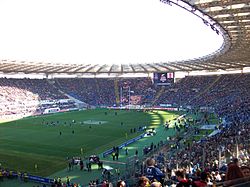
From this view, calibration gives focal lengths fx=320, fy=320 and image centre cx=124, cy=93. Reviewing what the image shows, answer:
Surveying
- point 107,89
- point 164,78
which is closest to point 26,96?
point 107,89

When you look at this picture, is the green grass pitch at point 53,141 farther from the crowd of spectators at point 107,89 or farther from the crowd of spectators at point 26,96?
the crowd of spectators at point 107,89

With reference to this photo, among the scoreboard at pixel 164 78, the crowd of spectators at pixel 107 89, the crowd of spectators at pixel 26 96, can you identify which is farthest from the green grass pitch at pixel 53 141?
the crowd of spectators at pixel 107 89

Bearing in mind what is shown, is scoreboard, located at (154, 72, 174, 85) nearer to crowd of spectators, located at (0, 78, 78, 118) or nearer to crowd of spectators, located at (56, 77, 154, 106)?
crowd of spectators, located at (56, 77, 154, 106)

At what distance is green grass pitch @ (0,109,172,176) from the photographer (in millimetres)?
26734

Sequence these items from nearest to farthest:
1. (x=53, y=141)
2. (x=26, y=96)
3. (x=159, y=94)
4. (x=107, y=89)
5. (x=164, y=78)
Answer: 1. (x=53, y=141)
2. (x=164, y=78)
3. (x=26, y=96)
4. (x=159, y=94)
5. (x=107, y=89)

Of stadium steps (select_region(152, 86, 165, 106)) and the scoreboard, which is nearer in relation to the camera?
the scoreboard

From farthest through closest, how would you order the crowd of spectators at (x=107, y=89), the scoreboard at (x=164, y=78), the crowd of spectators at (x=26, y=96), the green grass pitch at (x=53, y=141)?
the crowd of spectators at (x=107, y=89) < the scoreboard at (x=164, y=78) < the crowd of spectators at (x=26, y=96) < the green grass pitch at (x=53, y=141)

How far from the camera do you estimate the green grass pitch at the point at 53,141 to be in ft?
87.7

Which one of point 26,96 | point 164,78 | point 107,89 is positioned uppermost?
point 164,78

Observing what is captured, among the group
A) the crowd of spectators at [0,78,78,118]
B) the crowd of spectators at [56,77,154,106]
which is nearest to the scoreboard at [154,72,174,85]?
the crowd of spectators at [56,77,154,106]

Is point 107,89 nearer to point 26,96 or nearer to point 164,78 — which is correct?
point 164,78

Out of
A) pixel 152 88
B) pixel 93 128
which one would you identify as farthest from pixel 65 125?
pixel 152 88

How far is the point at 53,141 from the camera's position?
115ft

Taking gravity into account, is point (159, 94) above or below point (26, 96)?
below
